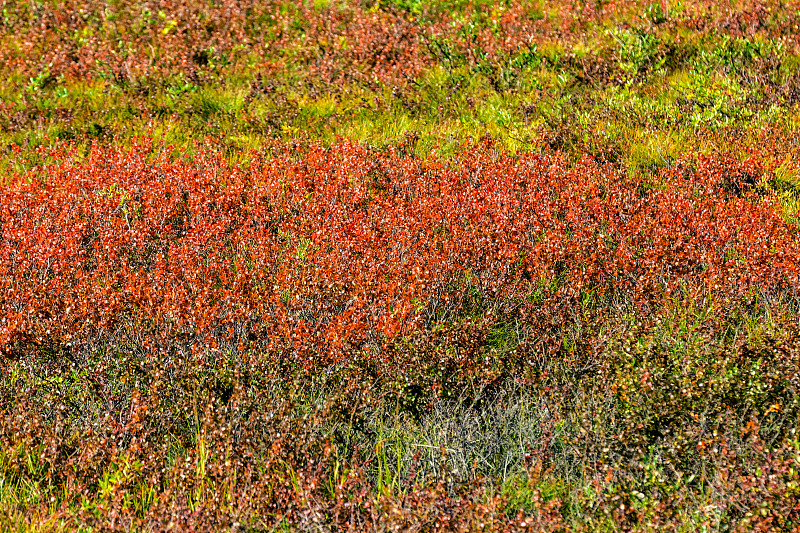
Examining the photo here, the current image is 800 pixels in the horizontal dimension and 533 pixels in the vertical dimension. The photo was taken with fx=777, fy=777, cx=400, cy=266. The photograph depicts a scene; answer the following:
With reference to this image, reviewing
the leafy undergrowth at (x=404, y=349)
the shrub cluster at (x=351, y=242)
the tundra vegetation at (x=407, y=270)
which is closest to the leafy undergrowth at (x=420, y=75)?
the tundra vegetation at (x=407, y=270)

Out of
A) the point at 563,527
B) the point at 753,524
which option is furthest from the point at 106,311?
the point at 753,524

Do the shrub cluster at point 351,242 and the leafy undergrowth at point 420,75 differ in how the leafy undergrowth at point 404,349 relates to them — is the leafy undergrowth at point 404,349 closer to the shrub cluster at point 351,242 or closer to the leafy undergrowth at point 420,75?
the shrub cluster at point 351,242

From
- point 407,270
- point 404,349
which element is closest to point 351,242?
point 407,270

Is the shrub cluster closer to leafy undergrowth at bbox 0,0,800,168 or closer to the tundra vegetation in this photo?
the tundra vegetation

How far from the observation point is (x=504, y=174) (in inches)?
285

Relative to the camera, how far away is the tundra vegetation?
395 cm

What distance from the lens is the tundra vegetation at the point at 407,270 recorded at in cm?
395

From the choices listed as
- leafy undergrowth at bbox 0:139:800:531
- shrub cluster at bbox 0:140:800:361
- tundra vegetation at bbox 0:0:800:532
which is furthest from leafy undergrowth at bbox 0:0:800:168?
leafy undergrowth at bbox 0:139:800:531

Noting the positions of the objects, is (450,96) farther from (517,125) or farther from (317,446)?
(317,446)

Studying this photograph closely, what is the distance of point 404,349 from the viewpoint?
16.0 ft

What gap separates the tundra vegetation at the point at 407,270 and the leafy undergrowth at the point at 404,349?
1.0 inches

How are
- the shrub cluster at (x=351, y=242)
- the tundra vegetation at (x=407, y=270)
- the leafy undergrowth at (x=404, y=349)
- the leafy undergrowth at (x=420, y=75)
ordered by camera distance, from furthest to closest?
the leafy undergrowth at (x=420, y=75)
the shrub cluster at (x=351, y=242)
the tundra vegetation at (x=407, y=270)
the leafy undergrowth at (x=404, y=349)

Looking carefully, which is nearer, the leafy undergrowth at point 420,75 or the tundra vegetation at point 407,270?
the tundra vegetation at point 407,270

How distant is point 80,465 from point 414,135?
197 inches
